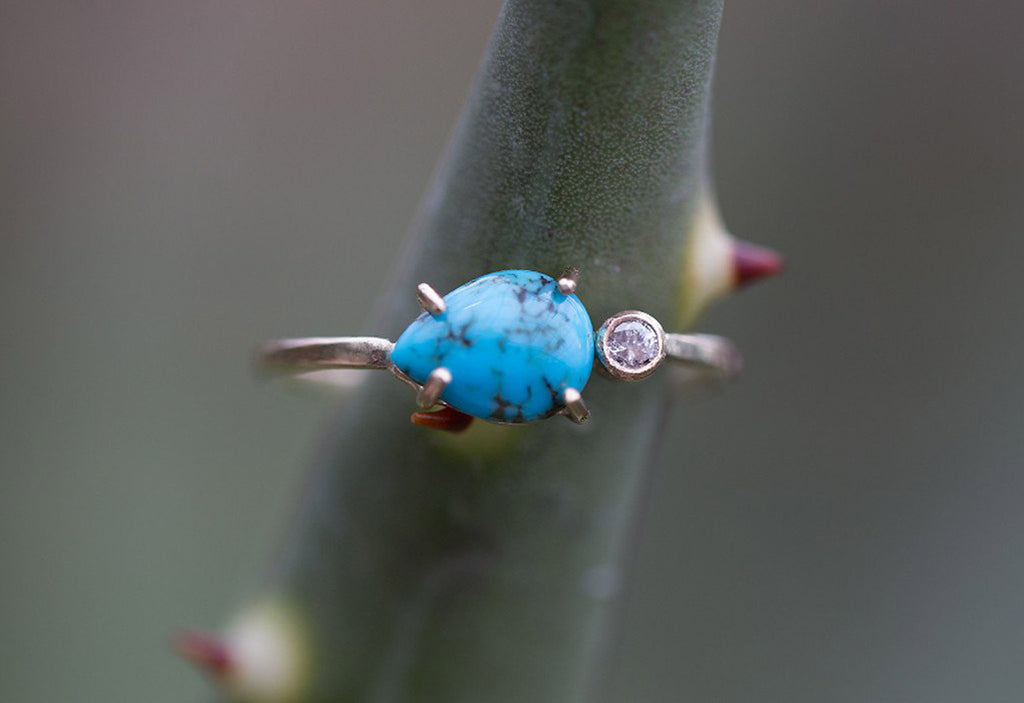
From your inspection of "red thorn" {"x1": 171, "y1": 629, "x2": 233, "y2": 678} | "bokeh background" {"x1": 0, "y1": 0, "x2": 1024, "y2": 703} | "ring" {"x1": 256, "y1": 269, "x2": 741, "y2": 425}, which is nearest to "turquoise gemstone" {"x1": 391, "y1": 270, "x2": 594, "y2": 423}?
"ring" {"x1": 256, "y1": 269, "x2": 741, "y2": 425}

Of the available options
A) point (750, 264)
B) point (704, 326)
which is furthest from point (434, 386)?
point (704, 326)

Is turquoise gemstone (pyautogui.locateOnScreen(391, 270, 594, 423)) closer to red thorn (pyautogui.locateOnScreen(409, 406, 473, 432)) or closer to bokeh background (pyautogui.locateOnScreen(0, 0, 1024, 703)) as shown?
red thorn (pyautogui.locateOnScreen(409, 406, 473, 432))

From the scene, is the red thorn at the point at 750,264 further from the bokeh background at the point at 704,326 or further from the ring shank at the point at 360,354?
the bokeh background at the point at 704,326

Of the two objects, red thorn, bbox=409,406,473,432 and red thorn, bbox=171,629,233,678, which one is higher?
red thorn, bbox=409,406,473,432

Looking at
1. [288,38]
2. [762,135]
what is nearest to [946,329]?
[762,135]

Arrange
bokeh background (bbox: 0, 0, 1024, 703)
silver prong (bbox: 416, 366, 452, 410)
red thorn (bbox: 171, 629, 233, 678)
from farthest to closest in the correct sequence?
bokeh background (bbox: 0, 0, 1024, 703) < red thorn (bbox: 171, 629, 233, 678) < silver prong (bbox: 416, 366, 452, 410)

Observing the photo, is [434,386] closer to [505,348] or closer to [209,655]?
[505,348]

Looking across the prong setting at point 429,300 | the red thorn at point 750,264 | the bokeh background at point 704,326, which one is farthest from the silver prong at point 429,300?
the bokeh background at point 704,326
